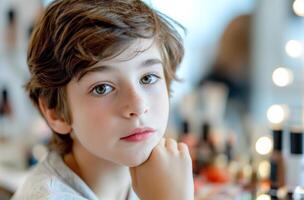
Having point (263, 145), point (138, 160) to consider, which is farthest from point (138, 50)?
point (263, 145)

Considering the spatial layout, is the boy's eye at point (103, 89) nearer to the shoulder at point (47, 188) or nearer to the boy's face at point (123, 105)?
the boy's face at point (123, 105)

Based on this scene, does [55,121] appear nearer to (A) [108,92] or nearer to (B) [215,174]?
(A) [108,92]

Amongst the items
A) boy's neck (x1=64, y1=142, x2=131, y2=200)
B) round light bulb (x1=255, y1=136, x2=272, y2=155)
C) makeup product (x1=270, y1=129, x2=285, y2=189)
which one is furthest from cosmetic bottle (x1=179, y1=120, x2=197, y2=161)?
boy's neck (x1=64, y1=142, x2=131, y2=200)

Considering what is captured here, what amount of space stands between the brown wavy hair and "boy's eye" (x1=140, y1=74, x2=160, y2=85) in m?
0.05

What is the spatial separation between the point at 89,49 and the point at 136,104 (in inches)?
3.5

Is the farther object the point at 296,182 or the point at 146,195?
the point at 296,182

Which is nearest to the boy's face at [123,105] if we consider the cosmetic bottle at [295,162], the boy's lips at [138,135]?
the boy's lips at [138,135]

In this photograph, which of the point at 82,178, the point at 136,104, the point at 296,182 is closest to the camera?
the point at 136,104

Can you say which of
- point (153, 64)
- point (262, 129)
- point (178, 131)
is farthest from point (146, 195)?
point (178, 131)

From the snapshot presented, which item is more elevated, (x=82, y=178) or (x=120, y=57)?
(x=120, y=57)

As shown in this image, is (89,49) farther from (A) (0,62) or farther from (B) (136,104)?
(A) (0,62)

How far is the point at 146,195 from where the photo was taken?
25.5 inches

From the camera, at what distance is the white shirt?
0.65m

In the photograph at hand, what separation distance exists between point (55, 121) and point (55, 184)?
3.7 inches
